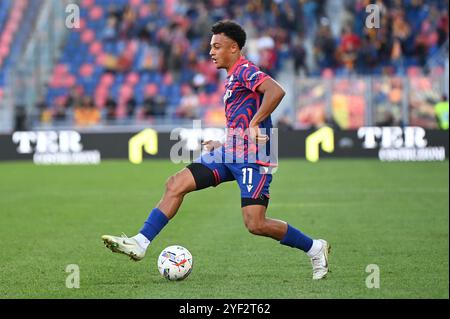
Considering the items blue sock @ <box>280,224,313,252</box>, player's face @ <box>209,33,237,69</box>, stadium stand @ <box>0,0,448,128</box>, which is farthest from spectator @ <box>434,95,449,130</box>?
player's face @ <box>209,33,237,69</box>

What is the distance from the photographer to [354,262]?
8.85 metres

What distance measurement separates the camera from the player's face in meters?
7.98

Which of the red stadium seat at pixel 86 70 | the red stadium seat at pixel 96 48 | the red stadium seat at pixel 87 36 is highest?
the red stadium seat at pixel 87 36

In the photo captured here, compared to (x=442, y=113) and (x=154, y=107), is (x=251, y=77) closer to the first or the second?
(x=442, y=113)

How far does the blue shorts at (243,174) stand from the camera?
309 inches

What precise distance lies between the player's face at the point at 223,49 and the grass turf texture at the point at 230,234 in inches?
71.6

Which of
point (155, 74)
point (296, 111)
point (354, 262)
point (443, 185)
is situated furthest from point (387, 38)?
point (354, 262)

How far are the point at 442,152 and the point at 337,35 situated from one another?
6.70 m

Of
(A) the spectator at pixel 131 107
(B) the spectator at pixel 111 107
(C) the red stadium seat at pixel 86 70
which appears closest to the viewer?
(A) the spectator at pixel 131 107

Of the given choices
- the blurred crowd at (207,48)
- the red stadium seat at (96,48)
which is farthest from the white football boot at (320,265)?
the red stadium seat at (96,48)

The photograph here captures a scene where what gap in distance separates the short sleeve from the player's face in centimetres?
22

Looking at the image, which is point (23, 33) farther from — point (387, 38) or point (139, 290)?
point (139, 290)

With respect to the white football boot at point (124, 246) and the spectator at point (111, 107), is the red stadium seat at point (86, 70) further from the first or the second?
the white football boot at point (124, 246)

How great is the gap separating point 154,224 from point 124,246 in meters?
0.36
